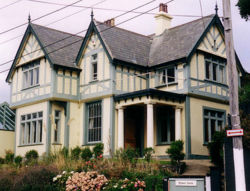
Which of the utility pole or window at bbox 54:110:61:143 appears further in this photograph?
window at bbox 54:110:61:143

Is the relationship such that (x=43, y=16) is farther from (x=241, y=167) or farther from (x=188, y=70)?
(x=241, y=167)

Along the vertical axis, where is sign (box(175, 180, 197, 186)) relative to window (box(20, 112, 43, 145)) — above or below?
below

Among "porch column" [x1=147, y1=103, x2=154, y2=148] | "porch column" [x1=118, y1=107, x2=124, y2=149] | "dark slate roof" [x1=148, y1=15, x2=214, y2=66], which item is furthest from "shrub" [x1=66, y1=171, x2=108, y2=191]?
"dark slate roof" [x1=148, y1=15, x2=214, y2=66]

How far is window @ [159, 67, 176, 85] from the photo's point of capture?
83.4 ft

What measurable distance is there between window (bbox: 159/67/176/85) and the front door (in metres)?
2.08

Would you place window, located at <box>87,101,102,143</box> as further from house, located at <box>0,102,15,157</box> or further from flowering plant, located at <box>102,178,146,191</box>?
flowering plant, located at <box>102,178,146,191</box>

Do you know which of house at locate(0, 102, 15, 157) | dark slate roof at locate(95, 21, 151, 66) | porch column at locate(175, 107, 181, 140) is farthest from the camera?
house at locate(0, 102, 15, 157)

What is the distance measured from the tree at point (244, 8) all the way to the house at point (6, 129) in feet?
65.7

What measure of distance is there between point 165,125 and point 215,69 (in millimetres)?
4817

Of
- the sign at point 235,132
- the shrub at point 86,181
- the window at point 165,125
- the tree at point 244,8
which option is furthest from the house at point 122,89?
the sign at point 235,132

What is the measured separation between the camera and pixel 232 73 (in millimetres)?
12664

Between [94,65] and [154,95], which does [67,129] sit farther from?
[154,95]

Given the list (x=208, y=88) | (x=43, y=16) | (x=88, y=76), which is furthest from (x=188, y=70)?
(x=43, y=16)

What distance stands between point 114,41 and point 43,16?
8.12 metres
